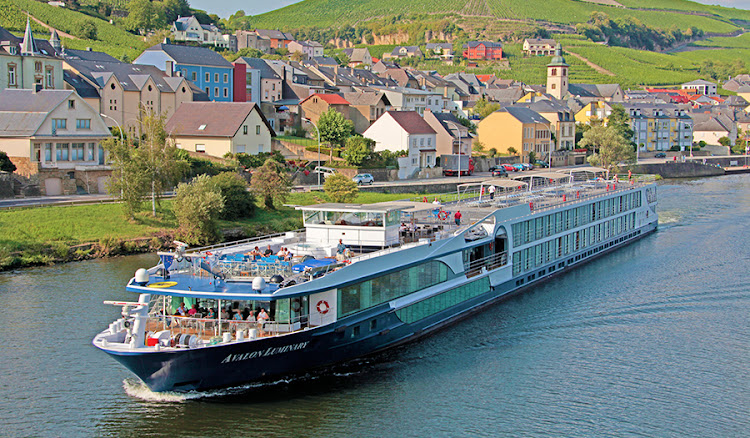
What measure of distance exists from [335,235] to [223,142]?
38169 mm

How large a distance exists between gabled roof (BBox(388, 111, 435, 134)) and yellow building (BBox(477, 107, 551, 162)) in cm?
1446

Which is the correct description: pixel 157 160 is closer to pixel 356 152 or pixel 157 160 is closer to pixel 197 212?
pixel 197 212

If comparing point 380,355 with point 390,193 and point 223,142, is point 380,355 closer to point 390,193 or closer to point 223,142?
point 390,193

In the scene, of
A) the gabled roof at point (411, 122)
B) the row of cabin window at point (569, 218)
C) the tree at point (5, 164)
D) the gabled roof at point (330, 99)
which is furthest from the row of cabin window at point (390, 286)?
the gabled roof at point (330, 99)

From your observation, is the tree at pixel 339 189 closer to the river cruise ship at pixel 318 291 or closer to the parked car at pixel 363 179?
the parked car at pixel 363 179

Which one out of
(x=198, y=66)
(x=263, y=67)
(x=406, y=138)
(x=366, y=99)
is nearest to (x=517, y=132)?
(x=366, y=99)

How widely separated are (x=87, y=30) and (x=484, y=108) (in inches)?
2207

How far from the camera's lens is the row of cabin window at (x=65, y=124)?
186 feet

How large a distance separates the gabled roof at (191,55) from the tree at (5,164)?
117ft

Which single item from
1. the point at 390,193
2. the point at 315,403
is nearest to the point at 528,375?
the point at 315,403

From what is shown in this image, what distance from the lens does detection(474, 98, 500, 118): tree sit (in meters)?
108

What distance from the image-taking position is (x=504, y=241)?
3609cm

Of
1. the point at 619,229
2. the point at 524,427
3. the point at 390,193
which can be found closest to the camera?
the point at 524,427

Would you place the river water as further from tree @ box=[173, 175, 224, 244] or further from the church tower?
the church tower
